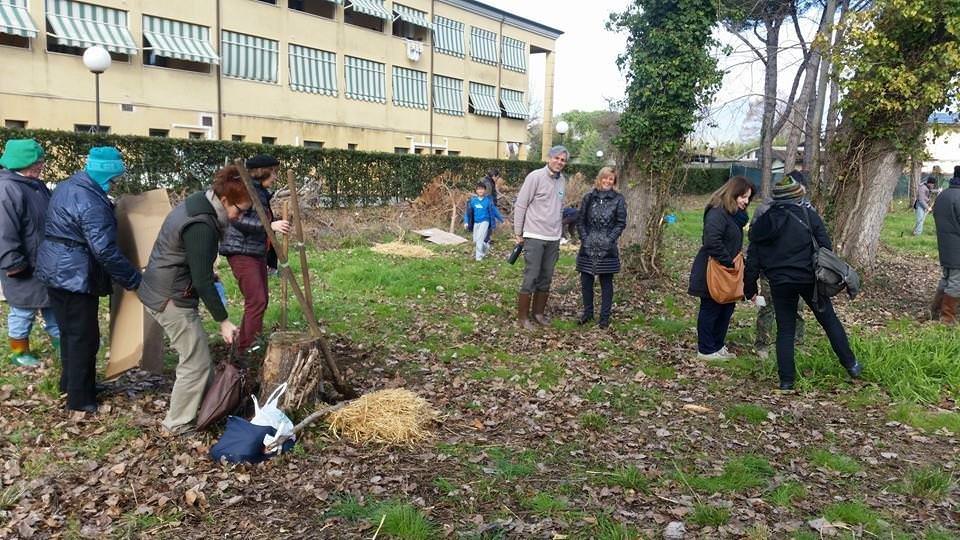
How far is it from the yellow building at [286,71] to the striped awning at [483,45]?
3.0 inches

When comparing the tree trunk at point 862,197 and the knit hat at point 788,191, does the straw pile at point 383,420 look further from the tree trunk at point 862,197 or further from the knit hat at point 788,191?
the tree trunk at point 862,197

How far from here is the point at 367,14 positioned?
33500 millimetres

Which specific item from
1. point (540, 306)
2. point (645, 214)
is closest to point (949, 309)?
point (645, 214)

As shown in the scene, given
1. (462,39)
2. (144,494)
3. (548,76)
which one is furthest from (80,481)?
(548,76)

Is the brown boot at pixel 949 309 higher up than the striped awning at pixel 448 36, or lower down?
lower down

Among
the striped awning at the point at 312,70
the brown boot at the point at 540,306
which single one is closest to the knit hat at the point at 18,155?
the brown boot at the point at 540,306

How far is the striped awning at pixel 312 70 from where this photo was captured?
30.5 metres

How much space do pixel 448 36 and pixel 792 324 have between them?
35.5m

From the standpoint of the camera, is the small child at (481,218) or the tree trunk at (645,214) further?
the small child at (481,218)

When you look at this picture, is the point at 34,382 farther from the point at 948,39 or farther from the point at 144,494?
the point at 948,39

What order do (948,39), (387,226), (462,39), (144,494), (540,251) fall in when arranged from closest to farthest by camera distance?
(144,494), (540,251), (948,39), (387,226), (462,39)

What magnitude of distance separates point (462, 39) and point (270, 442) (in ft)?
124

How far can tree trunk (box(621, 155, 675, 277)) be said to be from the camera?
32.4 ft

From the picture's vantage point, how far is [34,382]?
5.52 meters
